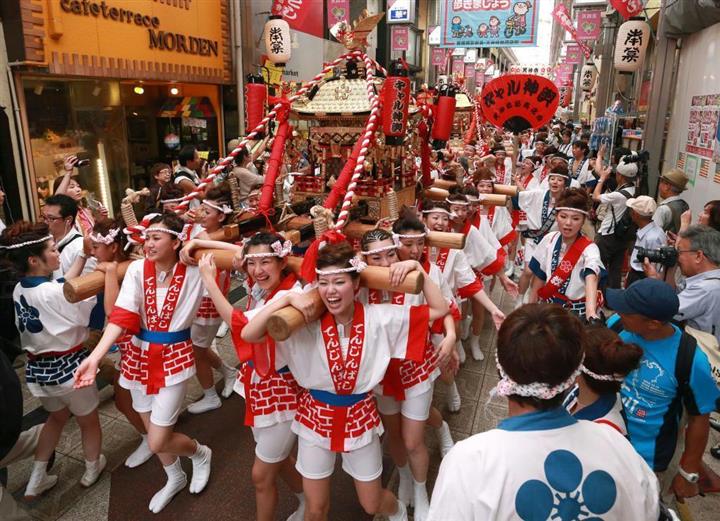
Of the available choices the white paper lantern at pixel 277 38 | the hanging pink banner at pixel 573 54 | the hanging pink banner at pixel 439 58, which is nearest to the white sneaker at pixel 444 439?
the white paper lantern at pixel 277 38

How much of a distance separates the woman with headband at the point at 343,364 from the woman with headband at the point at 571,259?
1.88 metres

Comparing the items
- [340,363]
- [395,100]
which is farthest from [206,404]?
[395,100]

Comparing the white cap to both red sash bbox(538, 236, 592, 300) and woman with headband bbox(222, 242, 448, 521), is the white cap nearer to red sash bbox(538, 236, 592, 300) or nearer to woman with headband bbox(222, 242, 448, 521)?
red sash bbox(538, 236, 592, 300)

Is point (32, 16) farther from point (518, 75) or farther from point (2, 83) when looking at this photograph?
point (518, 75)

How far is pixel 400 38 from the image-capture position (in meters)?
16.7

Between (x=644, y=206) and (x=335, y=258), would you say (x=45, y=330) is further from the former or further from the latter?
(x=644, y=206)

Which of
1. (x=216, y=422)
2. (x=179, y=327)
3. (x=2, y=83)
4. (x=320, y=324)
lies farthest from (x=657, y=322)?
(x=2, y=83)

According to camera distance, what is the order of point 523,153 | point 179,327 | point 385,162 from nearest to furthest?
point 179,327, point 385,162, point 523,153

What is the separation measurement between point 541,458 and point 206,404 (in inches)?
145

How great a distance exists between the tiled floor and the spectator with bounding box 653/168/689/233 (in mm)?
2153

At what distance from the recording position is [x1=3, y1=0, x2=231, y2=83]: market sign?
6781 mm

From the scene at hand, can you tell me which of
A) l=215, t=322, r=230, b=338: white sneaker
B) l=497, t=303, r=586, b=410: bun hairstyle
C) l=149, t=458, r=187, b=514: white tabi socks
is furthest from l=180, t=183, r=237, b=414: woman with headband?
l=497, t=303, r=586, b=410: bun hairstyle

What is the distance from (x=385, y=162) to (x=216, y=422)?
112 inches

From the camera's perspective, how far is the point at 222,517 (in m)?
3.27
